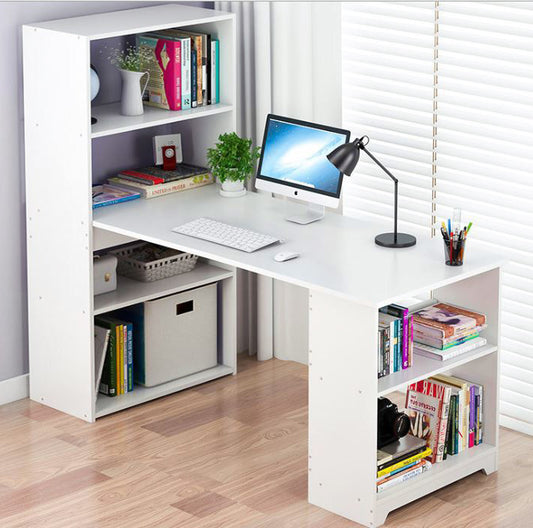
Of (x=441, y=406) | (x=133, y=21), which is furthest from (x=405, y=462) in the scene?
(x=133, y=21)

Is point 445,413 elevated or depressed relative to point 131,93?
depressed

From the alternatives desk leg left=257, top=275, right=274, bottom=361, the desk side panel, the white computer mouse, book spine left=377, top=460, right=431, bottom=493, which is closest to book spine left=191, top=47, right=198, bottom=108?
the desk side panel

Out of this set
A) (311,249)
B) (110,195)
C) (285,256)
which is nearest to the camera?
(285,256)

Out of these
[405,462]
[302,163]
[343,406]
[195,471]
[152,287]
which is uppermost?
[302,163]

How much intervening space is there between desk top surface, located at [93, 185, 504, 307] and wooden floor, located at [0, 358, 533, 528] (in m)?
0.69

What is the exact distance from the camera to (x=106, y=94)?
175 inches

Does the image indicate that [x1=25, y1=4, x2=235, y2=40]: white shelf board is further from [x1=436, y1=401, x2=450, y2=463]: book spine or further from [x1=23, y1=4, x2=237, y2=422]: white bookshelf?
[x1=436, y1=401, x2=450, y2=463]: book spine

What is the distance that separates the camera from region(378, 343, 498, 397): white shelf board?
A: 3.47m

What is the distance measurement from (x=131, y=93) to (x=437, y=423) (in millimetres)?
1563

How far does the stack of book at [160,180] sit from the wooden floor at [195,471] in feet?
2.51

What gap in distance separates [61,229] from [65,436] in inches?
27.8

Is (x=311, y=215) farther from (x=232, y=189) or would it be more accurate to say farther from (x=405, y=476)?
(x=405, y=476)

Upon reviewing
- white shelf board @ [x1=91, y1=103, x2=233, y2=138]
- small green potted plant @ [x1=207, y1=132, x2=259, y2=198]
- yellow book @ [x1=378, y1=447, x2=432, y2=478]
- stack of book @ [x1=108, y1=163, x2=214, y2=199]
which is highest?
white shelf board @ [x1=91, y1=103, x2=233, y2=138]

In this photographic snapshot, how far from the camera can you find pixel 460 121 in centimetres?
409
